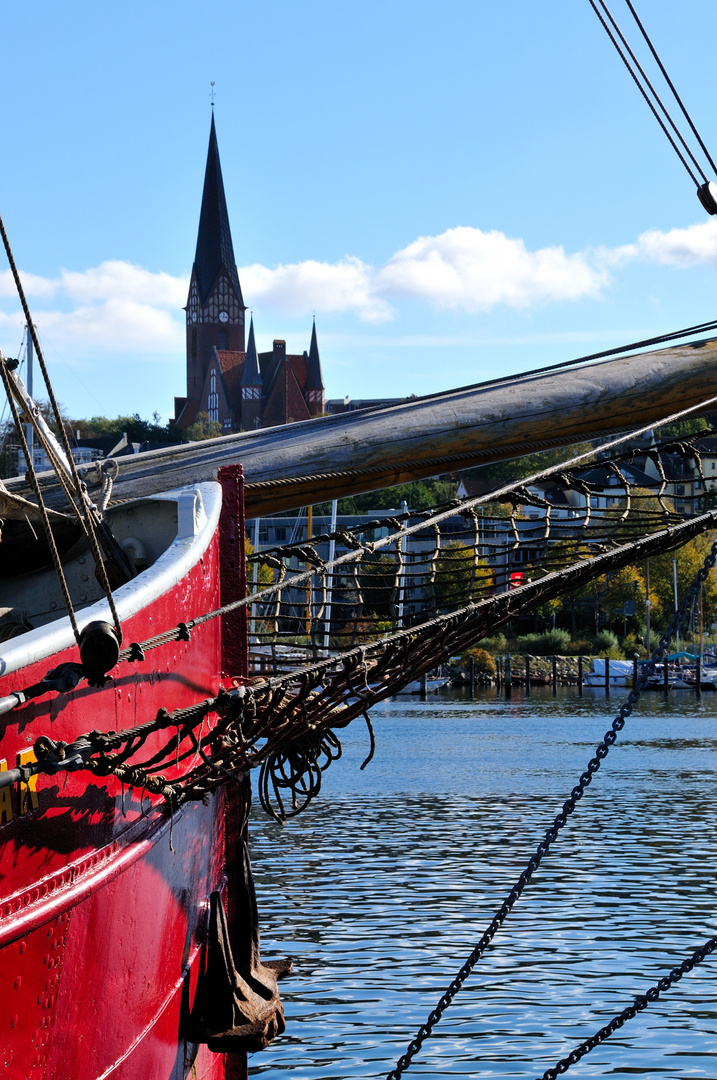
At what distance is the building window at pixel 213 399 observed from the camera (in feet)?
467

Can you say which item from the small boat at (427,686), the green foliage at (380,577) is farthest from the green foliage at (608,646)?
the green foliage at (380,577)

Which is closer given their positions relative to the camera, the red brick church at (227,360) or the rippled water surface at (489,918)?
the rippled water surface at (489,918)

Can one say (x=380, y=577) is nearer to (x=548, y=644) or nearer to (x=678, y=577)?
(x=678, y=577)

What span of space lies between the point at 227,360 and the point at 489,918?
132444mm

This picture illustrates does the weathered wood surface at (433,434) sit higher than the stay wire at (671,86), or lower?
lower

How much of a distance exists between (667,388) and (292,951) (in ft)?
26.6

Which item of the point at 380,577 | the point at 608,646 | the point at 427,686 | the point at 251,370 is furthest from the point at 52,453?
the point at 251,370

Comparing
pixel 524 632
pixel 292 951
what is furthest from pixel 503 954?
pixel 524 632

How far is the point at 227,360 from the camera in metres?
144

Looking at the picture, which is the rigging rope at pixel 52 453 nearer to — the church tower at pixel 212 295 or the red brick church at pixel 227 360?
the red brick church at pixel 227 360

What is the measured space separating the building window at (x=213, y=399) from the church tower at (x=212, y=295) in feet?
7.71

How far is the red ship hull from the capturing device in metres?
3.31

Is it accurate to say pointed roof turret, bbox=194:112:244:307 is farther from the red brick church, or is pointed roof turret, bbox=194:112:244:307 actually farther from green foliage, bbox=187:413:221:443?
green foliage, bbox=187:413:221:443

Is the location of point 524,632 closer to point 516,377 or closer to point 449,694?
point 449,694
